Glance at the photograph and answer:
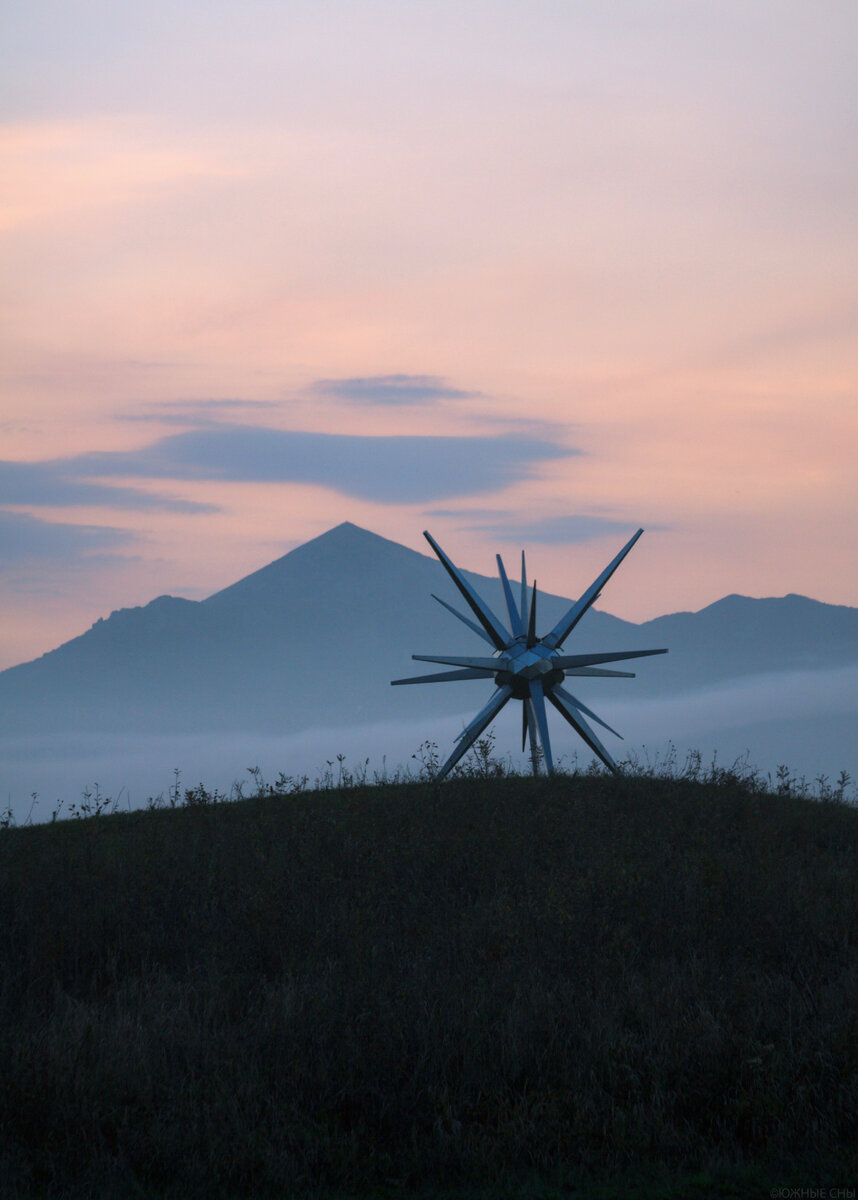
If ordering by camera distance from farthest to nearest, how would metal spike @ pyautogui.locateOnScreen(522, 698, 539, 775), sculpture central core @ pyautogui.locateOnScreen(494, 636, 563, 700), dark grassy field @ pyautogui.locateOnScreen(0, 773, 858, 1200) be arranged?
sculpture central core @ pyautogui.locateOnScreen(494, 636, 563, 700) → metal spike @ pyautogui.locateOnScreen(522, 698, 539, 775) → dark grassy field @ pyautogui.locateOnScreen(0, 773, 858, 1200)

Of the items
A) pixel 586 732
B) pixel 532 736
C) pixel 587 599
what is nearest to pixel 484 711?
pixel 532 736

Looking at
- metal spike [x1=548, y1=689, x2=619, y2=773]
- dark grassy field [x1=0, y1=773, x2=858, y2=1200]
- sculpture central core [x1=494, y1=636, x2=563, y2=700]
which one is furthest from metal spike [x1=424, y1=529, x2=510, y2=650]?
dark grassy field [x1=0, y1=773, x2=858, y2=1200]

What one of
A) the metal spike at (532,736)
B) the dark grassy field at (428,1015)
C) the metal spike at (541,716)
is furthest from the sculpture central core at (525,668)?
the dark grassy field at (428,1015)

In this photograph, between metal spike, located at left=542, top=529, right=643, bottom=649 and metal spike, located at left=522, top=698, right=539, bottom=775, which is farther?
metal spike, located at left=542, top=529, right=643, bottom=649

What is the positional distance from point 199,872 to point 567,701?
11.4 meters

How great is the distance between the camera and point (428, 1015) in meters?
9.97

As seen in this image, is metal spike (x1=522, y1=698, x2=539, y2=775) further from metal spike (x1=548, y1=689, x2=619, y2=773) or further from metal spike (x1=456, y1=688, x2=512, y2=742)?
metal spike (x1=548, y1=689, x2=619, y2=773)

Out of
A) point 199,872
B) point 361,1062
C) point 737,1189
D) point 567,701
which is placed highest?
point 567,701

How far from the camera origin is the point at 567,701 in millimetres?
24609

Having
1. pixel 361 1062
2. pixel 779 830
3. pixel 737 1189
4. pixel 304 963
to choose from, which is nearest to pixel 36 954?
pixel 304 963

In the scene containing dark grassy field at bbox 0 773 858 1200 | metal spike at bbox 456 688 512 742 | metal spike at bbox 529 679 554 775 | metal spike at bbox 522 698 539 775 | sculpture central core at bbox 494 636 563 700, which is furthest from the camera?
sculpture central core at bbox 494 636 563 700

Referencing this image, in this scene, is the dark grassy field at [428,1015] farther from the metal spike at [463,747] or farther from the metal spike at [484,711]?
the metal spike at [484,711]

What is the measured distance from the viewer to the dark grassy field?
812 cm

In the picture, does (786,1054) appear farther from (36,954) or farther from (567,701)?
(567,701)
